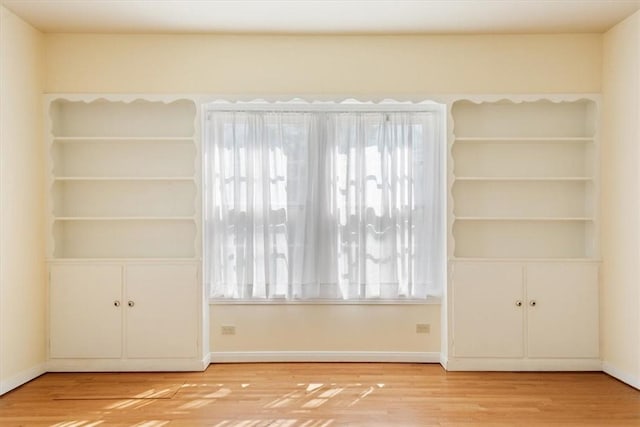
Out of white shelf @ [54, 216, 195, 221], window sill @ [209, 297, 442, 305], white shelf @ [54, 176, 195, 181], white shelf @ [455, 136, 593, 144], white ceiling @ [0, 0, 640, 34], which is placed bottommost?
window sill @ [209, 297, 442, 305]

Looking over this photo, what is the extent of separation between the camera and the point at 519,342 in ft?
14.6

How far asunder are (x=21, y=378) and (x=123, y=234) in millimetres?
1335

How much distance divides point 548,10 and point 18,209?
13.9 feet

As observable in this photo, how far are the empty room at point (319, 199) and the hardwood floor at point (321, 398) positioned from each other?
0.04 m

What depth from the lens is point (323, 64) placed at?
452cm

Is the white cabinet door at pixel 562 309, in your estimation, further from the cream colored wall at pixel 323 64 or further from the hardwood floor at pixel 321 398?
the cream colored wall at pixel 323 64

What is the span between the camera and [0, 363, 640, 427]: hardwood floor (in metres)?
3.41

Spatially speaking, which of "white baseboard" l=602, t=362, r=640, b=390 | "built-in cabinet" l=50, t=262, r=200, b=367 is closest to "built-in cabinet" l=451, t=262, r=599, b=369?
"white baseboard" l=602, t=362, r=640, b=390

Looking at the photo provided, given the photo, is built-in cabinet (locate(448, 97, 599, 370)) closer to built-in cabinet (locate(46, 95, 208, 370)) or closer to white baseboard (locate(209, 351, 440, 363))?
white baseboard (locate(209, 351, 440, 363))

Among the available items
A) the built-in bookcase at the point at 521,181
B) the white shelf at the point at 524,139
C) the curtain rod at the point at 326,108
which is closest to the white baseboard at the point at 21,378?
the curtain rod at the point at 326,108

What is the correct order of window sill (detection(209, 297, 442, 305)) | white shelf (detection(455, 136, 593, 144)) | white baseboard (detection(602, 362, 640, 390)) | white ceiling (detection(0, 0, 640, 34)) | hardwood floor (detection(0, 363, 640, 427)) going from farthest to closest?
window sill (detection(209, 297, 442, 305)), white shelf (detection(455, 136, 593, 144)), white baseboard (detection(602, 362, 640, 390)), white ceiling (detection(0, 0, 640, 34)), hardwood floor (detection(0, 363, 640, 427))

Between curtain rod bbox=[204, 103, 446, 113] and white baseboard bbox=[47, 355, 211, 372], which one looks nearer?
white baseboard bbox=[47, 355, 211, 372]

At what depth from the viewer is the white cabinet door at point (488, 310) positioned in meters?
4.47

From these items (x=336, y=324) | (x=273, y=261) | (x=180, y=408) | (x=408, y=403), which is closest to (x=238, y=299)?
(x=273, y=261)
